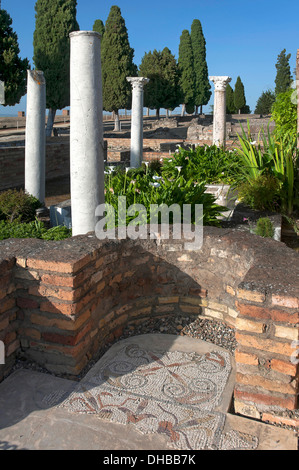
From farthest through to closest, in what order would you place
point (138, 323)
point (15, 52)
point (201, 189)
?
1. point (15, 52)
2. point (201, 189)
3. point (138, 323)

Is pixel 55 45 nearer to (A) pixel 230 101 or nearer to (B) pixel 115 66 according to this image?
(B) pixel 115 66

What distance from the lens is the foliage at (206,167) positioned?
782 centimetres

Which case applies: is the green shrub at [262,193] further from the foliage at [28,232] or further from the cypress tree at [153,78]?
the cypress tree at [153,78]

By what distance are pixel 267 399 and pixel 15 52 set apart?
64.7ft

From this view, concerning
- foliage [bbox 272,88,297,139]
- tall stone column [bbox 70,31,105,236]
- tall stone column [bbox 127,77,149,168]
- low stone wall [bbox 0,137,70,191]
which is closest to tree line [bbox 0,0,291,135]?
low stone wall [bbox 0,137,70,191]

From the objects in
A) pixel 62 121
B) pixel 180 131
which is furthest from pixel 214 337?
pixel 62 121

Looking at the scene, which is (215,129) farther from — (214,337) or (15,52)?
(15,52)

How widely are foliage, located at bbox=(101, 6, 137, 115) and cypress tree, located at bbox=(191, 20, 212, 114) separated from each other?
1083 cm

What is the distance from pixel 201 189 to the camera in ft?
16.7

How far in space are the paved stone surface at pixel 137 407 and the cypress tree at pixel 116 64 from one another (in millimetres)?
27148

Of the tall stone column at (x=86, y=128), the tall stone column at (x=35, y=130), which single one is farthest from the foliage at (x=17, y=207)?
the tall stone column at (x=86, y=128)

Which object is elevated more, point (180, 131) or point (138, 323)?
point (180, 131)

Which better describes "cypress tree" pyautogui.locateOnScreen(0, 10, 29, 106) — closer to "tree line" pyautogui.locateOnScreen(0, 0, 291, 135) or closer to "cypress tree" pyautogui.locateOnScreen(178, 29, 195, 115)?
"tree line" pyautogui.locateOnScreen(0, 0, 291, 135)

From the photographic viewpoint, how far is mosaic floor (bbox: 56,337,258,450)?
2.30m
